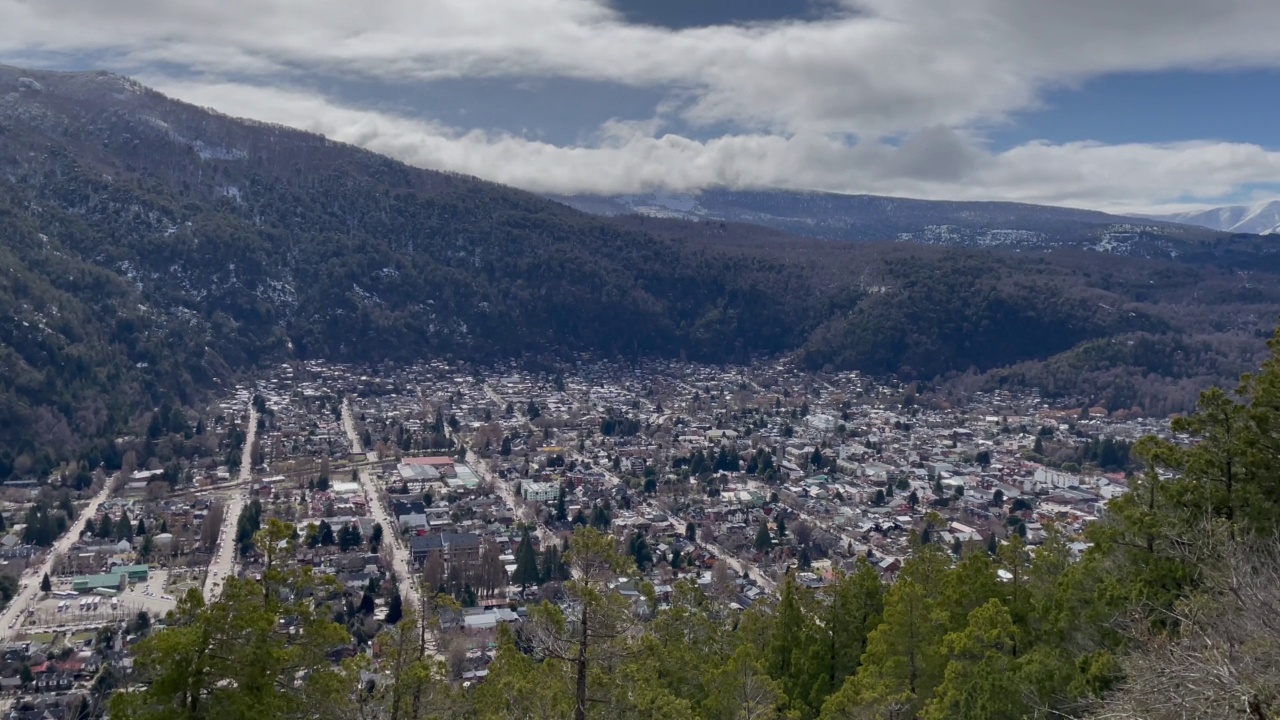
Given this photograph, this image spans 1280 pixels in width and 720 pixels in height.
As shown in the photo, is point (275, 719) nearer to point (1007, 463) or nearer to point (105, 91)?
point (1007, 463)

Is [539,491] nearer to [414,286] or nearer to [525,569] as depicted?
[525,569]

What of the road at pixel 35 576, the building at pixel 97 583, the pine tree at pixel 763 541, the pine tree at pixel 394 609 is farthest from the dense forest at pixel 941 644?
the building at pixel 97 583

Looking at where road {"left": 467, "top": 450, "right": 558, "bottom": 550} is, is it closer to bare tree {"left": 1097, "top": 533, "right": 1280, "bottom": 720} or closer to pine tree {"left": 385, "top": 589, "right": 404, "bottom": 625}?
pine tree {"left": 385, "top": 589, "right": 404, "bottom": 625}

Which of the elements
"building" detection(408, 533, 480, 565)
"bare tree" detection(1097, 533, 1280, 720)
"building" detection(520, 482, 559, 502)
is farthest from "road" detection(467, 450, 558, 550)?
"bare tree" detection(1097, 533, 1280, 720)

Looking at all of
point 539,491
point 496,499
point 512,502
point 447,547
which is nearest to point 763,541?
point 447,547

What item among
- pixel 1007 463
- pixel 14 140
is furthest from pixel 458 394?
pixel 14 140

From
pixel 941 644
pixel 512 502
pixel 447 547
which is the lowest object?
pixel 512 502
